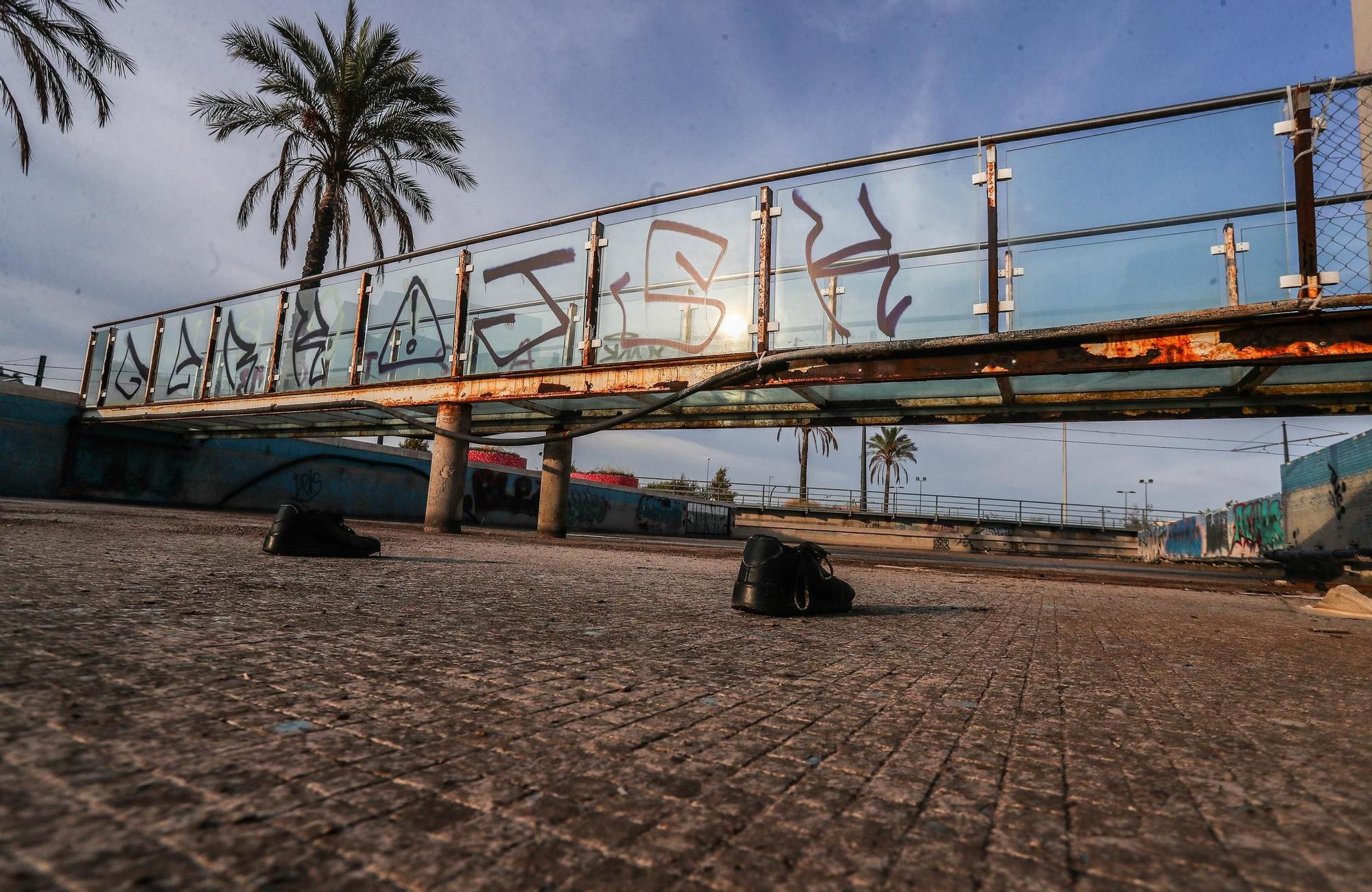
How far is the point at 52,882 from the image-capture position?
67 centimetres

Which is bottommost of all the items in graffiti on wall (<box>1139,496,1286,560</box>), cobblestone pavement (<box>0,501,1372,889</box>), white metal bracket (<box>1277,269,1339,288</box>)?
cobblestone pavement (<box>0,501,1372,889</box>)

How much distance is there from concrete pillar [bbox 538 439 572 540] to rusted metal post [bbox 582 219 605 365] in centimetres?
379

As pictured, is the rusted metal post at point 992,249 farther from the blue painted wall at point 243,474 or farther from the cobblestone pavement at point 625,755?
the blue painted wall at point 243,474

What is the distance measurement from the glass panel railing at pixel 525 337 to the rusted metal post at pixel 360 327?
2398mm

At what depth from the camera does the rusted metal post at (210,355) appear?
44.9ft

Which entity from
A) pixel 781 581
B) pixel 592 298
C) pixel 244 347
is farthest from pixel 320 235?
pixel 781 581

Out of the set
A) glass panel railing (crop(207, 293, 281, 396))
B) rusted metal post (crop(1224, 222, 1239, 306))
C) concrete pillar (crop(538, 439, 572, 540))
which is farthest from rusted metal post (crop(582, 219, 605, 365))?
glass panel railing (crop(207, 293, 281, 396))

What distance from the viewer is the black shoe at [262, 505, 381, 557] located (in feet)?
15.1

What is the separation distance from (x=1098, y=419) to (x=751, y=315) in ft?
16.5

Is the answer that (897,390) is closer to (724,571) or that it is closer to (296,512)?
(724,571)

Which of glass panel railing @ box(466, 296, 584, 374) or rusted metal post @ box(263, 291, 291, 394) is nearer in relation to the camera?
glass panel railing @ box(466, 296, 584, 374)

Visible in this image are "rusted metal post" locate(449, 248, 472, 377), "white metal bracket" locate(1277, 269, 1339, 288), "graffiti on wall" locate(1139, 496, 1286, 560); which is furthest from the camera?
"graffiti on wall" locate(1139, 496, 1286, 560)

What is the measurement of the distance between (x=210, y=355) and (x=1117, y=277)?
15985mm

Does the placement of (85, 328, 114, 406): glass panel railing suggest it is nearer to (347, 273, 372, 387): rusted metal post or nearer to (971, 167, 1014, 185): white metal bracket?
(347, 273, 372, 387): rusted metal post
